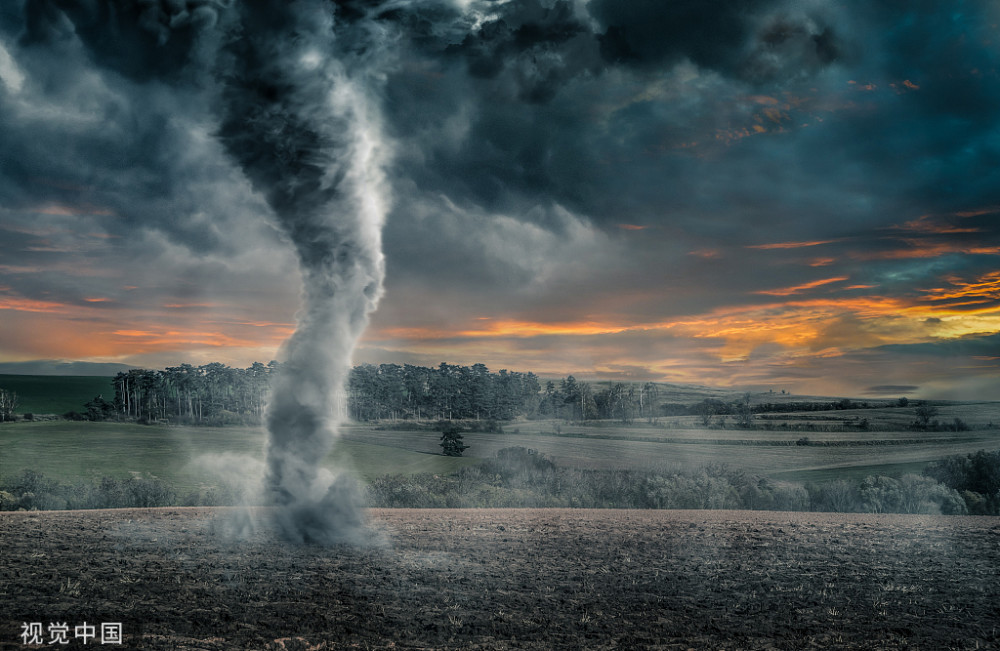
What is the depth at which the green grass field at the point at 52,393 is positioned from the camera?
143 metres

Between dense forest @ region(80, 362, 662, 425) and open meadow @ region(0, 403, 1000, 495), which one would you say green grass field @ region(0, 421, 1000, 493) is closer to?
open meadow @ region(0, 403, 1000, 495)

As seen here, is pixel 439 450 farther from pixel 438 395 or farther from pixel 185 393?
pixel 185 393

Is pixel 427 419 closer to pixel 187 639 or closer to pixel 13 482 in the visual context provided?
pixel 13 482

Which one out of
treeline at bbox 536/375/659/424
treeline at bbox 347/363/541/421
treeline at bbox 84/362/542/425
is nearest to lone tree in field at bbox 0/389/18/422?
treeline at bbox 84/362/542/425

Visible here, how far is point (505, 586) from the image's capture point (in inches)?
842

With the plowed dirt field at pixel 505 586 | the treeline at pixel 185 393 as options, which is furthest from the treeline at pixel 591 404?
the plowed dirt field at pixel 505 586

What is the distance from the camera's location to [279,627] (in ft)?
54.1

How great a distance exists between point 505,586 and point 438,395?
90.1m

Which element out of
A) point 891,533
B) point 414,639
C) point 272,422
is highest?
point 272,422

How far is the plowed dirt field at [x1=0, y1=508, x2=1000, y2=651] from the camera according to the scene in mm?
16453

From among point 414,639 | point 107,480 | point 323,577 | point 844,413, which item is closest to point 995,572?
point 414,639

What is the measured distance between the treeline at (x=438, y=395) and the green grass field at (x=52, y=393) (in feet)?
193

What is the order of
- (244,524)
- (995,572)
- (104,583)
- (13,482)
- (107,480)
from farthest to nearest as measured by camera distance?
(13,482)
(107,480)
(244,524)
(995,572)
(104,583)

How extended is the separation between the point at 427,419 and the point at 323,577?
88.2 m
